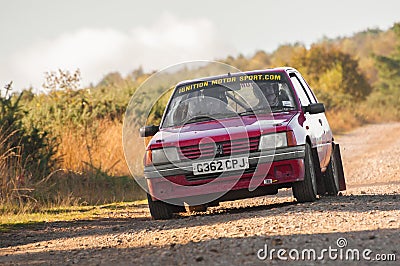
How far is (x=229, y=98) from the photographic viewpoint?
499 inches

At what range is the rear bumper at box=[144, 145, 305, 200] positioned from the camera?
37.1 ft

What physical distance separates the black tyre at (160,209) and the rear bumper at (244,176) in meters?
0.50

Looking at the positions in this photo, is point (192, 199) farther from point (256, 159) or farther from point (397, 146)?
point (397, 146)

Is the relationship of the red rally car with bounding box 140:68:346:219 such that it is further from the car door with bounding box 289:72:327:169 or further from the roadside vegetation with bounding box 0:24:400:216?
the roadside vegetation with bounding box 0:24:400:216

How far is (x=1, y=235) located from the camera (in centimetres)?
1262

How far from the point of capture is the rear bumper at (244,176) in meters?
11.3

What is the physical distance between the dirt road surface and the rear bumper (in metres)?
0.35

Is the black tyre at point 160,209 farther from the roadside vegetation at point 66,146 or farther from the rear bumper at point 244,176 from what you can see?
the roadside vegetation at point 66,146

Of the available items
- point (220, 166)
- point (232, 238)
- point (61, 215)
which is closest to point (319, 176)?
point (220, 166)


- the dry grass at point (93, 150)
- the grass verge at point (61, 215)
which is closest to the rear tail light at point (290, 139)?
the grass verge at point (61, 215)
